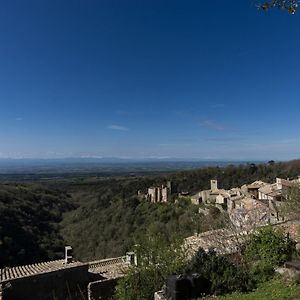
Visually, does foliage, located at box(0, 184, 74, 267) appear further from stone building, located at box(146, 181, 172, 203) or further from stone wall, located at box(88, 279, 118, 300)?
stone wall, located at box(88, 279, 118, 300)

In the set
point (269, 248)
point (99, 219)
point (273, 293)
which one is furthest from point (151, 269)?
point (99, 219)

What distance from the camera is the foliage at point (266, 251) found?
30.3ft

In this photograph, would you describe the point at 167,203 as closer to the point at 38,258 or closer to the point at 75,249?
the point at 75,249

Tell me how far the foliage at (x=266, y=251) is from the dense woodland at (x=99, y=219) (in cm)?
574

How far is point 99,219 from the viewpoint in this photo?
41188 mm

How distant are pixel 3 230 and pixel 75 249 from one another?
23.6ft

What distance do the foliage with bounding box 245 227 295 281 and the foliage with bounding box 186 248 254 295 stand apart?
0.86 meters

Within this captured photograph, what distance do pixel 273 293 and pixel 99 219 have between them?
3534 cm

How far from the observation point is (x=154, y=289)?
336 inches

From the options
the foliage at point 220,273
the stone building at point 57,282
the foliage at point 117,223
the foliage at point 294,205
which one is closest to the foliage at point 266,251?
the foliage at point 220,273

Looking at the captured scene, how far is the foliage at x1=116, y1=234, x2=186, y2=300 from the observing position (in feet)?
28.2

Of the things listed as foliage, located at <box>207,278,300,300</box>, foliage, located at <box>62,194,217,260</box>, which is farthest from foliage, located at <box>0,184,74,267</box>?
foliage, located at <box>207,278,300,300</box>

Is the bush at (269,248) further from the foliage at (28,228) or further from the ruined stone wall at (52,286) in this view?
the foliage at (28,228)

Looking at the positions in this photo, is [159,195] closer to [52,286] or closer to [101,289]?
[52,286]
